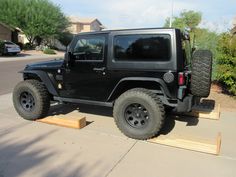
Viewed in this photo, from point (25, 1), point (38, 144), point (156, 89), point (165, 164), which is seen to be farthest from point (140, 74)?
point (25, 1)

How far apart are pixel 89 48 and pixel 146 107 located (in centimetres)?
176

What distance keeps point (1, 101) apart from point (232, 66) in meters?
6.98

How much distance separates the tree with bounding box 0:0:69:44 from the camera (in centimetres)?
3959

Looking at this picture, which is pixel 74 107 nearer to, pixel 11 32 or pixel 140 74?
pixel 140 74

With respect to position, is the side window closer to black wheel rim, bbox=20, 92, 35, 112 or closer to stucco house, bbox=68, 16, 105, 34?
black wheel rim, bbox=20, 92, 35, 112

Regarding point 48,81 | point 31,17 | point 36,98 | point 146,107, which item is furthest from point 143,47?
point 31,17

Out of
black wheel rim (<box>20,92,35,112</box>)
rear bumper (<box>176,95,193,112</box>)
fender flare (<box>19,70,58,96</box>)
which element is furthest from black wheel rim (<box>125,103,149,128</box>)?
black wheel rim (<box>20,92,35,112</box>)

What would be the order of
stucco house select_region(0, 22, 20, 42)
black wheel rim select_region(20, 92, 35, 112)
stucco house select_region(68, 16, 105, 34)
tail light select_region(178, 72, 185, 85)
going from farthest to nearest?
1. stucco house select_region(68, 16, 105, 34)
2. stucco house select_region(0, 22, 20, 42)
3. black wheel rim select_region(20, 92, 35, 112)
4. tail light select_region(178, 72, 185, 85)

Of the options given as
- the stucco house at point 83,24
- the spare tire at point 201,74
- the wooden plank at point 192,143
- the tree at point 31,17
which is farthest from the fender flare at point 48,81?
the stucco house at point 83,24

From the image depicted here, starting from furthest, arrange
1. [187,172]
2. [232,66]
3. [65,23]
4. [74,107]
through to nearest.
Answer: [65,23] < [232,66] < [74,107] < [187,172]

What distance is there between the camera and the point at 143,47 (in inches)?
201

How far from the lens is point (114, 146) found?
15.8 ft

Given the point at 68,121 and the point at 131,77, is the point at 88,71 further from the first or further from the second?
the point at 68,121

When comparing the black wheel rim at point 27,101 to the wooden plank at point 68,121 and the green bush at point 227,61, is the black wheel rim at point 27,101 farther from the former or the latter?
the green bush at point 227,61
